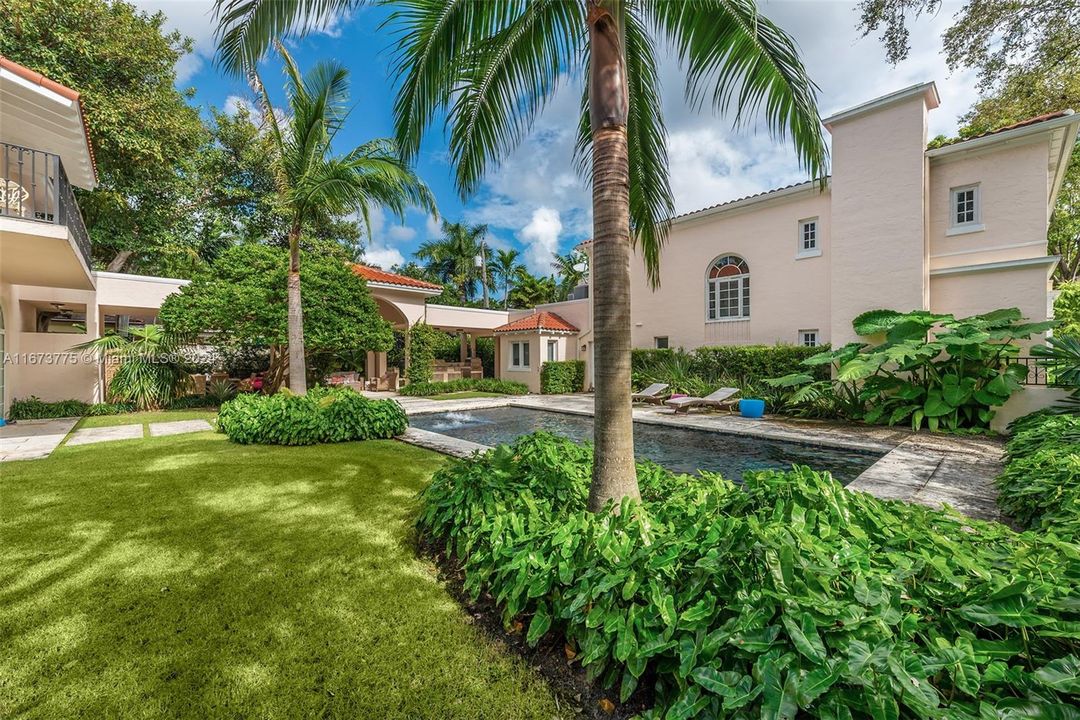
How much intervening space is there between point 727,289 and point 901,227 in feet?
20.3

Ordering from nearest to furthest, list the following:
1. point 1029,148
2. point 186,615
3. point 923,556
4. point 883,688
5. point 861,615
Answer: point 883,688 → point 861,615 → point 923,556 → point 186,615 → point 1029,148

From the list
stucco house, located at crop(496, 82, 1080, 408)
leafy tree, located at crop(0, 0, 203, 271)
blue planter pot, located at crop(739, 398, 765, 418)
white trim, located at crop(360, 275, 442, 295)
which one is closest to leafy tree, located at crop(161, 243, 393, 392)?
white trim, located at crop(360, 275, 442, 295)

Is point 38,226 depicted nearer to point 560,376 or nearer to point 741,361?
point 560,376

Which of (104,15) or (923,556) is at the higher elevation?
(104,15)

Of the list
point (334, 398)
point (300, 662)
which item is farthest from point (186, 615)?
point (334, 398)

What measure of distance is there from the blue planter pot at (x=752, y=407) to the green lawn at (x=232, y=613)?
10962 millimetres

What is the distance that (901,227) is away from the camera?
1252cm

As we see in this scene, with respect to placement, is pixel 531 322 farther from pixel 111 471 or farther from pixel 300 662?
pixel 300 662

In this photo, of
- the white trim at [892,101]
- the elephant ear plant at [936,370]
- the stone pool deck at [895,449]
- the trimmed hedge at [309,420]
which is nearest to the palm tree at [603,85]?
the stone pool deck at [895,449]

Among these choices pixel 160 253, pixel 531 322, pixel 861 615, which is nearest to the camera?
pixel 861 615

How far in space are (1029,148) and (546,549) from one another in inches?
674

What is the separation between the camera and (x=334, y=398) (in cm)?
966

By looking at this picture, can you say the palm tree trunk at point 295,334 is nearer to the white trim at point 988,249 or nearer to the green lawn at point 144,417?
the green lawn at point 144,417

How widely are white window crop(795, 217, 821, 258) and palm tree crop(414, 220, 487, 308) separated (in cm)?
2915
